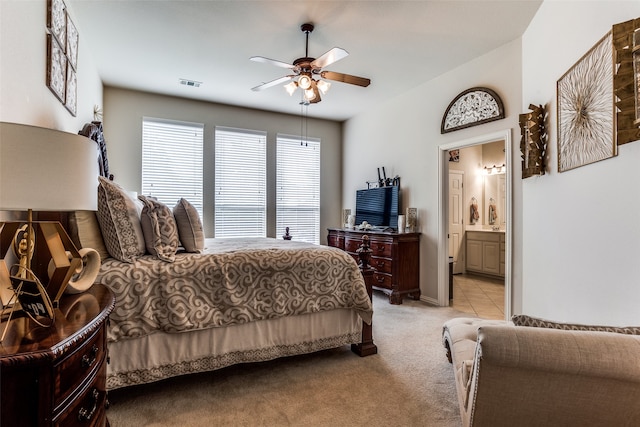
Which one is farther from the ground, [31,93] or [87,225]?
[31,93]

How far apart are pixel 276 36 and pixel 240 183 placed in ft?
8.72

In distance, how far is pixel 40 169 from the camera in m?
1.02

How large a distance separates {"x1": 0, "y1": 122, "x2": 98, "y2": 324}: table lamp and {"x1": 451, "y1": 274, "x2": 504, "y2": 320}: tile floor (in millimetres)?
3870

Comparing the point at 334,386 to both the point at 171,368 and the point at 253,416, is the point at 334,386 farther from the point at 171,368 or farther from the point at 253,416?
the point at 171,368

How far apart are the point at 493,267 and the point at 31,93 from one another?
21.4 feet

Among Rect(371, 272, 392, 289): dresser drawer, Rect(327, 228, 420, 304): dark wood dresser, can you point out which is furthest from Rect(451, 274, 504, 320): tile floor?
Rect(371, 272, 392, 289): dresser drawer

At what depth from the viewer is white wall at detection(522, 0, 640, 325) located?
1.67m

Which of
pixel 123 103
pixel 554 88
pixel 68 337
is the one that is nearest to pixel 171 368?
pixel 68 337

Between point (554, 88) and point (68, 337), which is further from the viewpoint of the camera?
point (554, 88)

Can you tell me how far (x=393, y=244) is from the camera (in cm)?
436

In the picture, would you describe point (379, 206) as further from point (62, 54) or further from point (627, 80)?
point (62, 54)

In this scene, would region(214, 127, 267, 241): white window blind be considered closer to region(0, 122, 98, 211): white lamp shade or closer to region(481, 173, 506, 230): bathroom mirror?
region(0, 122, 98, 211): white lamp shade

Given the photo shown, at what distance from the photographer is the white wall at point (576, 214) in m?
1.67

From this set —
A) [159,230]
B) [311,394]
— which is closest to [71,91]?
[159,230]
